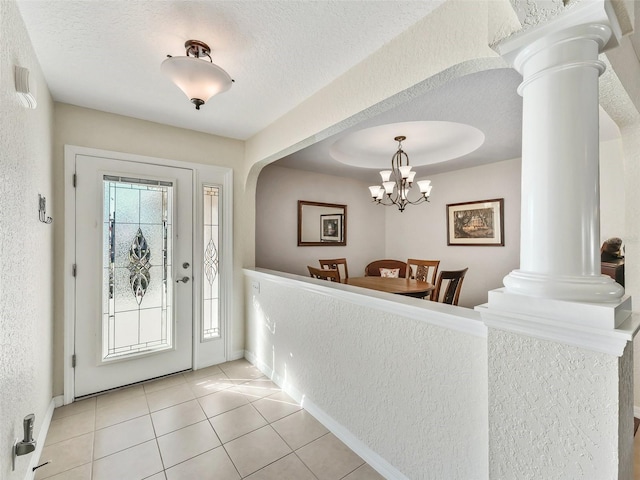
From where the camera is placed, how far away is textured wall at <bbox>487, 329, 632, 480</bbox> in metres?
0.89

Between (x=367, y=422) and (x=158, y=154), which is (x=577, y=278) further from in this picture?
(x=158, y=154)

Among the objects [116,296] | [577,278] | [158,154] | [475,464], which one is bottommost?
[475,464]

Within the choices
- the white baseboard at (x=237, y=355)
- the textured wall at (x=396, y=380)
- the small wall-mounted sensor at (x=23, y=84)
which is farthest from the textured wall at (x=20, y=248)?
the textured wall at (x=396, y=380)

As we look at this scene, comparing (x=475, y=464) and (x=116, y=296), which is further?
(x=116, y=296)

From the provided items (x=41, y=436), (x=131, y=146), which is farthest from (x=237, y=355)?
(x=131, y=146)

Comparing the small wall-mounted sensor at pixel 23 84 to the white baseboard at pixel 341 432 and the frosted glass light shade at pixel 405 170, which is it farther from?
the frosted glass light shade at pixel 405 170

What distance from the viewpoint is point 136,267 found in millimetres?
2682

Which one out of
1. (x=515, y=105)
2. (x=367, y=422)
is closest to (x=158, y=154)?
(x=367, y=422)

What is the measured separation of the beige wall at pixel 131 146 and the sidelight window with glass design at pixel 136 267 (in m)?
0.29

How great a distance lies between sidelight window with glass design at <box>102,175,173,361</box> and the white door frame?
210mm

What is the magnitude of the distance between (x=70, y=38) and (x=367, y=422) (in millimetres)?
2754

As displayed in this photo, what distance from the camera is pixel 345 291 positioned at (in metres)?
1.93

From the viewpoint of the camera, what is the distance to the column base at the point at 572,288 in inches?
35.4

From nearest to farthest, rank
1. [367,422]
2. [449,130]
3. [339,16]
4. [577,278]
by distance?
[577,278] → [339,16] → [367,422] → [449,130]
